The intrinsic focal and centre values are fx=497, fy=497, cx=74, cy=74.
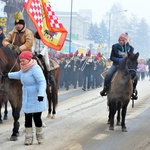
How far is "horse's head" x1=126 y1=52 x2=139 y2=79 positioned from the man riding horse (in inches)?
88.4

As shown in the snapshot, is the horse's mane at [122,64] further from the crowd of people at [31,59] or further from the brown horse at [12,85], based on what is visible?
the brown horse at [12,85]

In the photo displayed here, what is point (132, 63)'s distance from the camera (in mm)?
11328

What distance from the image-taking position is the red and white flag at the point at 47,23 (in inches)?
516

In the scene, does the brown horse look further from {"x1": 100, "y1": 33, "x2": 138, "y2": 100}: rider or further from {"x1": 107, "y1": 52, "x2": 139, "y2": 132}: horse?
{"x1": 100, "y1": 33, "x2": 138, "y2": 100}: rider

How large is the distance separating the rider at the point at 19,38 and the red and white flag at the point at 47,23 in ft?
6.31

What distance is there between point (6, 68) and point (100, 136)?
8.16ft

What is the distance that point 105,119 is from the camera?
13711 millimetres

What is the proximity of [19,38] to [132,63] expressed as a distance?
2.62 m

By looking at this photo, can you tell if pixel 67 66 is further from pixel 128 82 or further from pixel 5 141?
pixel 5 141

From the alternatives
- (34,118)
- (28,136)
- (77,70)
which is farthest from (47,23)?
(77,70)

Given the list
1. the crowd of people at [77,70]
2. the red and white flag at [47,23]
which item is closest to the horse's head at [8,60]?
the red and white flag at [47,23]

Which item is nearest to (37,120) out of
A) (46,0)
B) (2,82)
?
(2,82)

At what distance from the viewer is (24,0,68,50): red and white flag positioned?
13.1 m

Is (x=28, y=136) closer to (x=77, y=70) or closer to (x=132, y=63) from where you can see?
(x=132, y=63)
